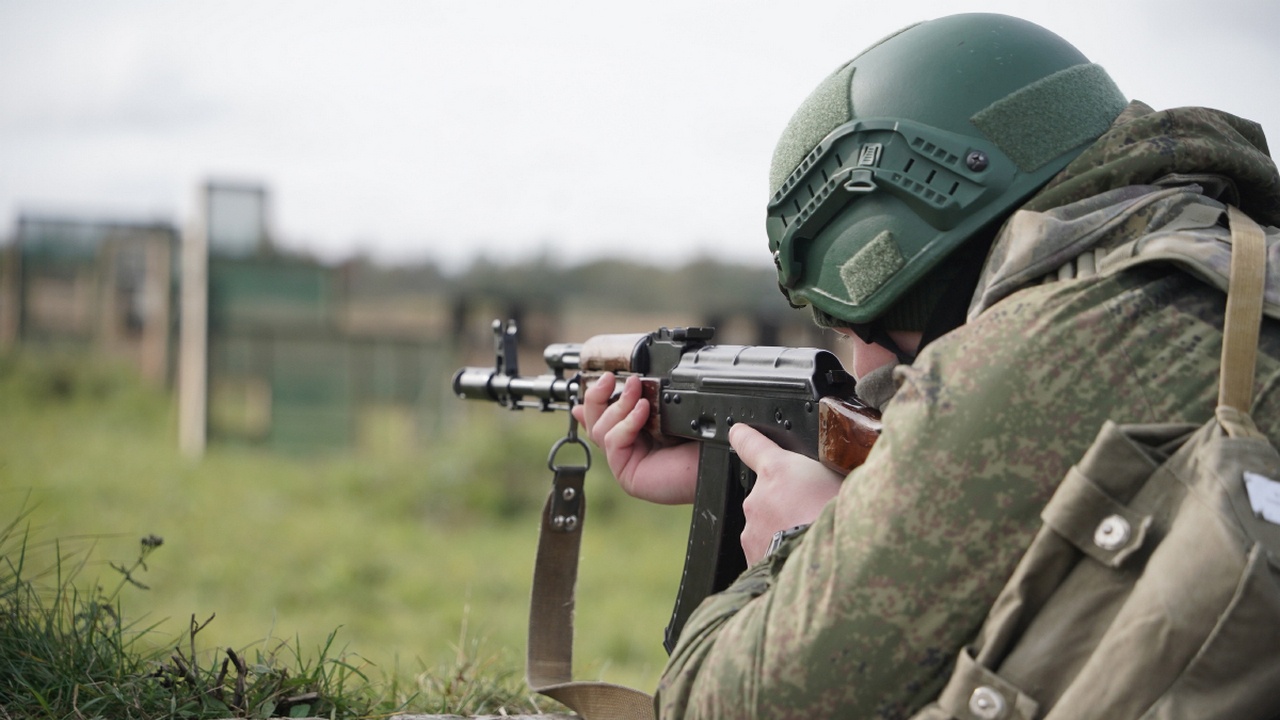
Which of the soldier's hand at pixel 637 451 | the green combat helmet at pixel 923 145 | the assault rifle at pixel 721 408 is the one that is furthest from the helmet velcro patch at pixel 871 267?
the soldier's hand at pixel 637 451

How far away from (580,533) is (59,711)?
68.1 inches

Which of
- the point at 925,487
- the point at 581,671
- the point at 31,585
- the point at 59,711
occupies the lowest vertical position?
the point at 581,671

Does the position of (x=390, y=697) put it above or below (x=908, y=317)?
below

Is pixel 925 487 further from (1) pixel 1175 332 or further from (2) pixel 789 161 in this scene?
(2) pixel 789 161

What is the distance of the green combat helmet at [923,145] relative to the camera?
7.34 feet

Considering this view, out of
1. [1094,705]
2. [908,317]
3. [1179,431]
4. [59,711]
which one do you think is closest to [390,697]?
[59,711]

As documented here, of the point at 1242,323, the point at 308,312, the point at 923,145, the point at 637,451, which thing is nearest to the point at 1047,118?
A: the point at 923,145

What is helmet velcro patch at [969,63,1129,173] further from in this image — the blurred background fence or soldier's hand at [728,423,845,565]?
the blurred background fence

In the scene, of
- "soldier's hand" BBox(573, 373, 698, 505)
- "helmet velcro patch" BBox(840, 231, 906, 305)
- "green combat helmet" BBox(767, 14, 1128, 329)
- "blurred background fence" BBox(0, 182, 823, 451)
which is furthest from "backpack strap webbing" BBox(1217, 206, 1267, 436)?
"blurred background fence" BBox(0, 182, 823, 451)

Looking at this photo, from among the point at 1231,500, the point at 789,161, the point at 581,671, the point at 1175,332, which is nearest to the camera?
Answer: the point at 1231,500

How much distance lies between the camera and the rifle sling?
9.84ft

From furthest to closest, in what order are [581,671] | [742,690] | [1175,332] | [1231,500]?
[581,671]
[742,690]
[1175,332]
[1231,500]

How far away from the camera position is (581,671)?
3.76 metres

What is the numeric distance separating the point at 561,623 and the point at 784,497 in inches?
58.8
